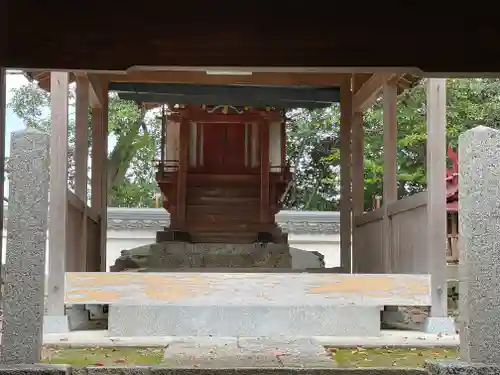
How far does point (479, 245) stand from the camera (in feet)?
13.7

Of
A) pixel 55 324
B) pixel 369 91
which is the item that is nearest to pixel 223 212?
pixel 369 91

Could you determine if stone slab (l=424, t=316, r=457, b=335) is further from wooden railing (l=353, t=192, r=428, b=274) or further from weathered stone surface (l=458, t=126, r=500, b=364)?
weathered stone surface (l=458, t=126, r=500, b=364)

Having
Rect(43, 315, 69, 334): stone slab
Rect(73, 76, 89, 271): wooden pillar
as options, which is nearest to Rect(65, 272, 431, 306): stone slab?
Rect(43, 315, 69, 334): stone slab

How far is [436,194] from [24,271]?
4.41m

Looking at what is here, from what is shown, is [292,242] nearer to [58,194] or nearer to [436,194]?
[436,194]

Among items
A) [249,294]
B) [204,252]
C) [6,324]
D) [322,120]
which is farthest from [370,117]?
[6,324]

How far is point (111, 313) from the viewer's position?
7.22 metres

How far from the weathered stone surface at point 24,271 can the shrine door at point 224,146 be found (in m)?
7.04

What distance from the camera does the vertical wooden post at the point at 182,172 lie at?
10.7m

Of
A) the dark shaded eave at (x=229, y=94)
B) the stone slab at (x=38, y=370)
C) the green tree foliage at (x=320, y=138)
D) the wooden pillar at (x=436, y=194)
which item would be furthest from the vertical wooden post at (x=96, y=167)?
the stone slab at (x=38, y=370)

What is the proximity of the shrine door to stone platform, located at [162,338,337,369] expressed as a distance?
561cm

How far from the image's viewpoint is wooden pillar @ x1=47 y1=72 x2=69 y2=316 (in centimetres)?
697

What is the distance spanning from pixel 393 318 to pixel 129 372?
535 centimetres

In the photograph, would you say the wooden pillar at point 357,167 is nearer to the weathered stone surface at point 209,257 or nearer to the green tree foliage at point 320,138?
the weathered stone surface at point 209,257
